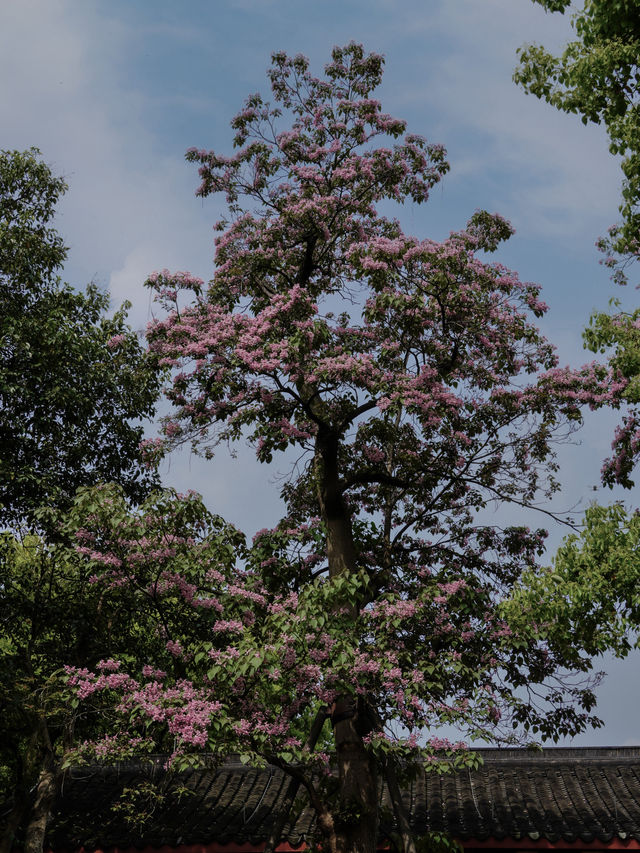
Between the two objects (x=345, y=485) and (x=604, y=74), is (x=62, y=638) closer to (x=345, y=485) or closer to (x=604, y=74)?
(x=345, y=485)

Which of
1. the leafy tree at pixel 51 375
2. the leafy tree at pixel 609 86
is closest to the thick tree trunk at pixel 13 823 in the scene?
the leafy tree at pixel 51 375

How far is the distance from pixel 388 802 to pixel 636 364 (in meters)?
8.36

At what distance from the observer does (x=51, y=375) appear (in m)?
15.8

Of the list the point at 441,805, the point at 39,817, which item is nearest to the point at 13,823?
the point at 39,817

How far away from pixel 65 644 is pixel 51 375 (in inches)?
180

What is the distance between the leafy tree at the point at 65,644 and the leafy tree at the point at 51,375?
1406 mm

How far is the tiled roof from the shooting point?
1310 cm

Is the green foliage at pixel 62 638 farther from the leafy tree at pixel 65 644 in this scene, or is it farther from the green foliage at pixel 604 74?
the green foliage at pixel 604 74

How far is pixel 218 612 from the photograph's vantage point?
39.7 ft

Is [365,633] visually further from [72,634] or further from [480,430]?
[72,634]

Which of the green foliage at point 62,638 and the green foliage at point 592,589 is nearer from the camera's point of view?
the green foliage at point 592,589

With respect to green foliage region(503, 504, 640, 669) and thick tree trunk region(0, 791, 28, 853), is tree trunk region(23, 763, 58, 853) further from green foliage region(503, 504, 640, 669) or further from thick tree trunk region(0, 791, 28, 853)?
green foliage region(503, 504, 640, 669)

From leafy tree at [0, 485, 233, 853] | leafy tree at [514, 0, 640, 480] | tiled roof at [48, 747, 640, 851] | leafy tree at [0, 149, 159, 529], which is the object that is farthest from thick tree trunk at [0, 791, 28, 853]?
leafy tree at [514, 0, 640, 480]

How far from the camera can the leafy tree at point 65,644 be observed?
11.7 metres
